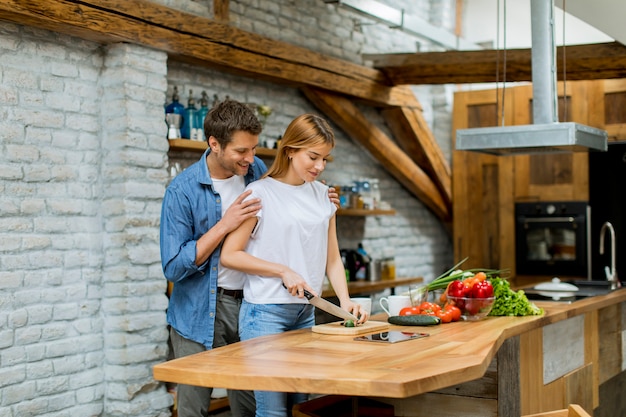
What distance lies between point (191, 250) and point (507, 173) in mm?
5333

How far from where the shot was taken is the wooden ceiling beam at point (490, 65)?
6367 millimetres

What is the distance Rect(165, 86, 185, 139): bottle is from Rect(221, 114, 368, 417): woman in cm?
208

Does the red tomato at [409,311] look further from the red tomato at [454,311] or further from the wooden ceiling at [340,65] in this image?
the wooden ceiling at [340,65]

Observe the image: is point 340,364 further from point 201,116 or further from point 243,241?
point 201,116

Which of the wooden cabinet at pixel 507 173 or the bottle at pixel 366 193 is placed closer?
the bottle at pixel 366 193

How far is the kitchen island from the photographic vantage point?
94.5 inches

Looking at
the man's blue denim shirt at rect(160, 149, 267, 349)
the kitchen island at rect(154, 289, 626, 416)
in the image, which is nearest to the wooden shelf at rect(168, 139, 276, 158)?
the man's blue denim shirt at rect(160, 149, 267, 349)

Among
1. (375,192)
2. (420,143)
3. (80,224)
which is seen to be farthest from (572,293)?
(420,143)

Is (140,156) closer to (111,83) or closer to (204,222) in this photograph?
(111,83)

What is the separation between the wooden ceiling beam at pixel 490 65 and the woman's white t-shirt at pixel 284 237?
123 inches

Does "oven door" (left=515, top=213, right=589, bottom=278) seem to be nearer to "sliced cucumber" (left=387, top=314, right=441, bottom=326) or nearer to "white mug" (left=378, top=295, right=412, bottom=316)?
"white mug" (left=378, top=295, right=412, bottom=316)

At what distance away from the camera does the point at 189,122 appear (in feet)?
18.2

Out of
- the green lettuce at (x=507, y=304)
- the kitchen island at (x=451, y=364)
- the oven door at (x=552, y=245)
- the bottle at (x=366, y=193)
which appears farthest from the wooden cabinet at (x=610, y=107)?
the green lettuce at (x=507, y=304)

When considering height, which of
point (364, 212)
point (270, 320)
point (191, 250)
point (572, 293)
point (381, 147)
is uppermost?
point (381, 147)
